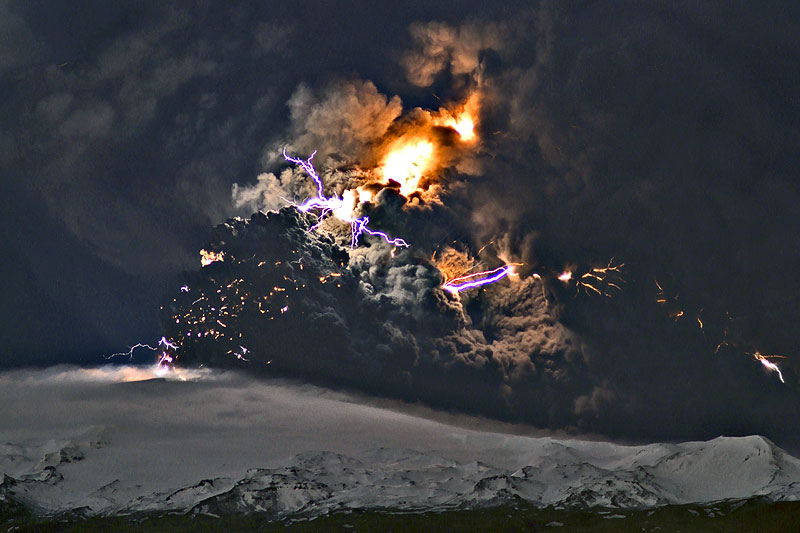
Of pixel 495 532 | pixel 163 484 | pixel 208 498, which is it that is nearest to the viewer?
pixel 495 532

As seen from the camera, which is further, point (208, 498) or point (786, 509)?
point (208, 498)

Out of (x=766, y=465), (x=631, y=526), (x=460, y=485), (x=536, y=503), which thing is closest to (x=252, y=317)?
(x=460, y=485)

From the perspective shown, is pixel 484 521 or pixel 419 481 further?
pixel 419 481

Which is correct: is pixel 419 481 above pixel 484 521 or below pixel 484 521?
above

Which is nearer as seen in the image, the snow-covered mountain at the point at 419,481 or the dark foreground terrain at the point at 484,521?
the dark foreground terrain at the point at 484,521

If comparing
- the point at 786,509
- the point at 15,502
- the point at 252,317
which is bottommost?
the point at 15,502

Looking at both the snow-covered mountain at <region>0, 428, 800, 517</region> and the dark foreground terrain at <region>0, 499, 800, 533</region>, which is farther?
the snow-covered mountain at <region>0, 428, 800, 517</region>

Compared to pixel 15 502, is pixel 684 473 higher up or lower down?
higher up

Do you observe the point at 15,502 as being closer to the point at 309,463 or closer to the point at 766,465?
the point at 309,463
